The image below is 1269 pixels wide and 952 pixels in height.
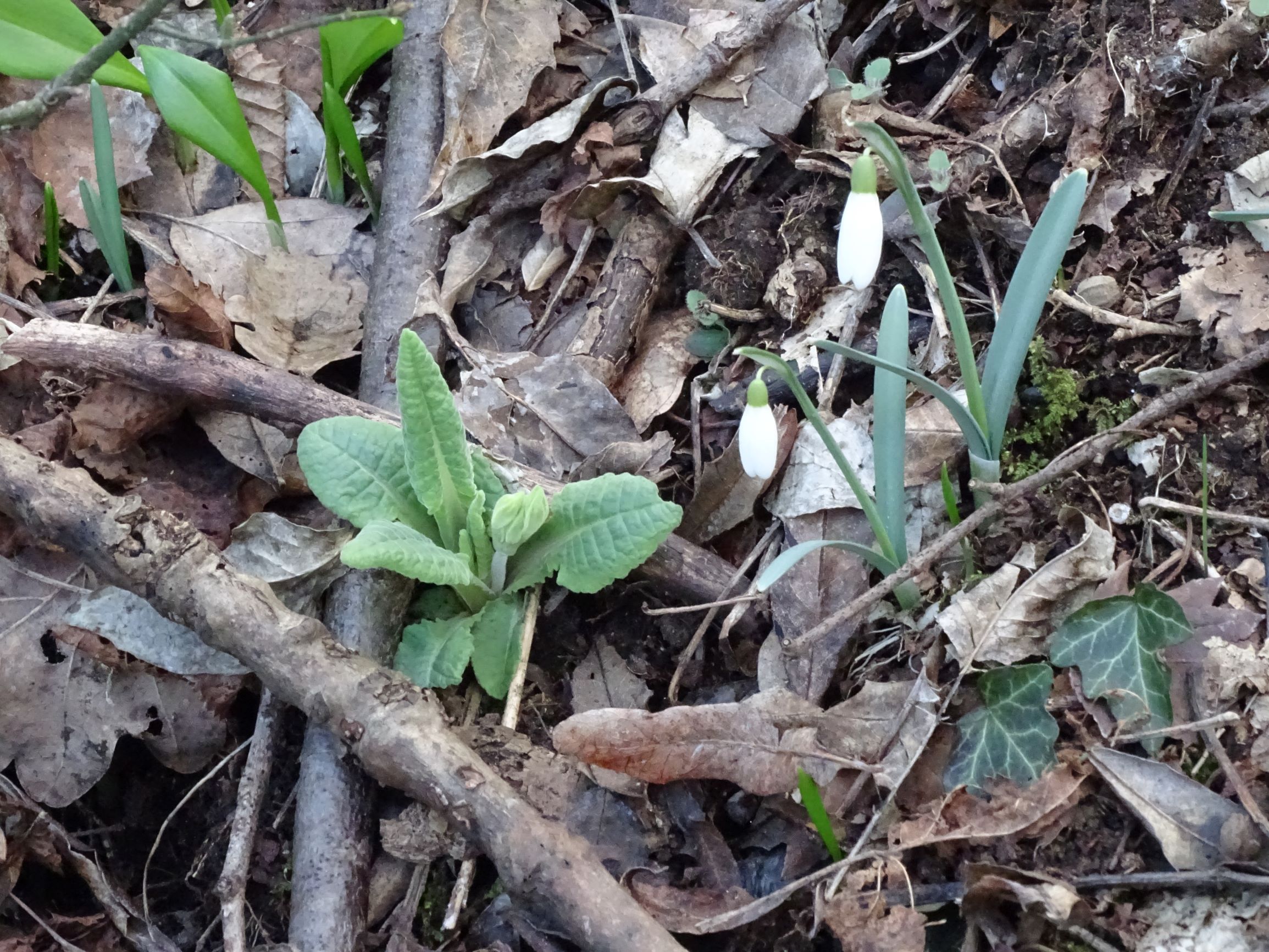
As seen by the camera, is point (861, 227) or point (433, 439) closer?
point (861, 227)

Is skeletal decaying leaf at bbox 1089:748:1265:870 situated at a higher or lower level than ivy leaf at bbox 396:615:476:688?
higher

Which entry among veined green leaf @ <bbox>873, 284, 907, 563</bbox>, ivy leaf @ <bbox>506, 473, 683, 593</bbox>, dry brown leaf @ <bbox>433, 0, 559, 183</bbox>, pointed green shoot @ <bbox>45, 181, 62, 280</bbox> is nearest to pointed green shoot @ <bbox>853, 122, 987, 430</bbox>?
veined green leaf @ <bbox>873, 284, 907, 563</bbox>

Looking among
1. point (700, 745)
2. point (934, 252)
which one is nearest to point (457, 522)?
point (700, 745)

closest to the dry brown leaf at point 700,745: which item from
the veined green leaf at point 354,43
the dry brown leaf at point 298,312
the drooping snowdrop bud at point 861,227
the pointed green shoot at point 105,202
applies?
the drooping snowdrop bud at point 861,227

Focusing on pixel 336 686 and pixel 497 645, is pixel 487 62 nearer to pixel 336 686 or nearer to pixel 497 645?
pixel 497 645

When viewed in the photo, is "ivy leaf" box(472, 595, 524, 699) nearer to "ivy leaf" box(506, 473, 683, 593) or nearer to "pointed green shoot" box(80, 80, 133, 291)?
"ivy leaf" box(506, 473, 683, 593)

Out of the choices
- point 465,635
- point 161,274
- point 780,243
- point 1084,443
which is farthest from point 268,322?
point 1084,443

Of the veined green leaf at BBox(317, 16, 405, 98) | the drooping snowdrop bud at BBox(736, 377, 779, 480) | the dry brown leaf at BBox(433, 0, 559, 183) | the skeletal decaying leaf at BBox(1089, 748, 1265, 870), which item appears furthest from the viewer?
the dry brown leaf at BBox(433, 0, 559, 183)
